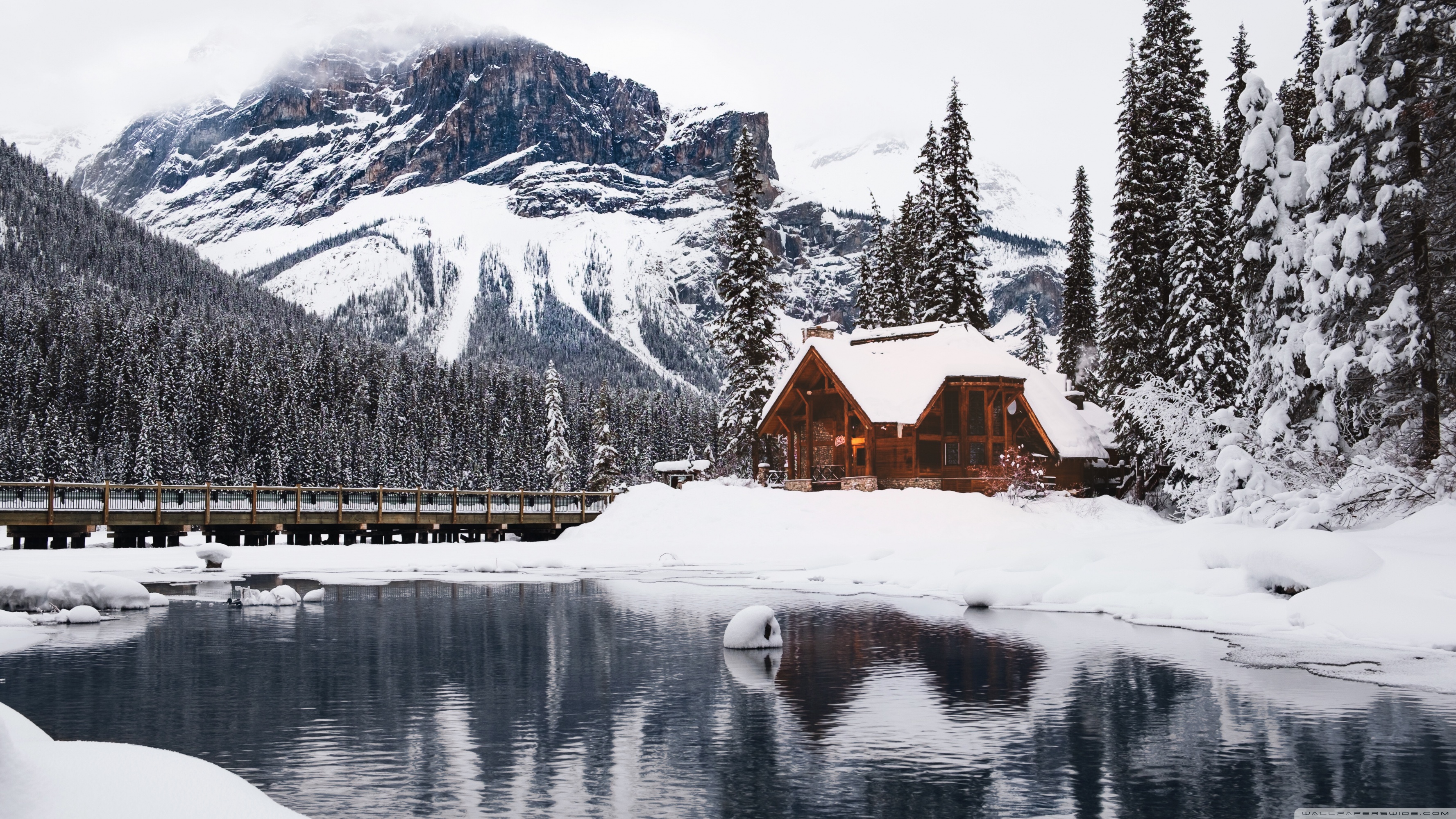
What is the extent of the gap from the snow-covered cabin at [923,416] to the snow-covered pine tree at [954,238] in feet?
22.7

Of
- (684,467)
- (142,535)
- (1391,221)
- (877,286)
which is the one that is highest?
(877,286)

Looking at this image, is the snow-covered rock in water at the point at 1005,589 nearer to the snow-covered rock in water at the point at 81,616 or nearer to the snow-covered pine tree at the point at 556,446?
the snow-covered rock in water at the point at 81,616

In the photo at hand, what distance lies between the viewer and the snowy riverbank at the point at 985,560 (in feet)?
63.8

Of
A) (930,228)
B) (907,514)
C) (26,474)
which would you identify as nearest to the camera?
(907,514)

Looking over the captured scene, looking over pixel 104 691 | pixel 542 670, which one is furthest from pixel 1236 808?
pixel 104 691

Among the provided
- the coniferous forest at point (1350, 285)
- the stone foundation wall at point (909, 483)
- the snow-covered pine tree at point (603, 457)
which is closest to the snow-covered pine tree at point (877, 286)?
the snow-covered pine tree at point (603, 457)

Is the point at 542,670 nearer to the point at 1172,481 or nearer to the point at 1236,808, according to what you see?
the point at 1236,808

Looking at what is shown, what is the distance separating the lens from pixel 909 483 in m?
47.5

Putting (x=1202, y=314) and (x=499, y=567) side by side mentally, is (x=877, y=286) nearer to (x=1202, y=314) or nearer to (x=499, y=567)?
(x=1202, y=314)

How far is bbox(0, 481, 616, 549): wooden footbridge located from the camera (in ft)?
140

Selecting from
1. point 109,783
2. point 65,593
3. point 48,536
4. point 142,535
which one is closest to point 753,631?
point 109,783

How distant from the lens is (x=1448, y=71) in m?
26.0

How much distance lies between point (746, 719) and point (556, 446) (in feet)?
232

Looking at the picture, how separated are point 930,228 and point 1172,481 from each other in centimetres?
2233
